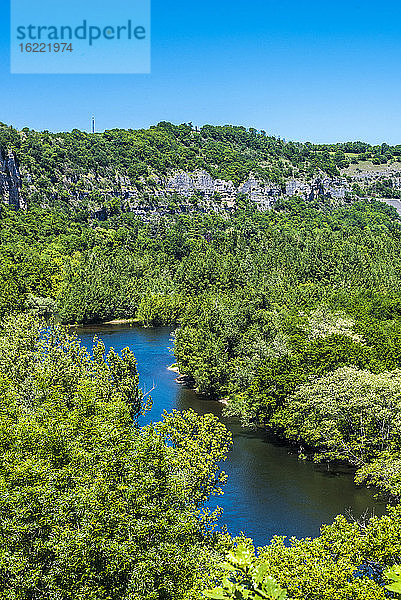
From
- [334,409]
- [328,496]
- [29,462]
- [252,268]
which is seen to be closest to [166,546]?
[29,462]

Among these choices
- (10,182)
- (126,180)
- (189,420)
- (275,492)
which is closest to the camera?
(189,420)

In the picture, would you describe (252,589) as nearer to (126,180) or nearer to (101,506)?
(101,506)

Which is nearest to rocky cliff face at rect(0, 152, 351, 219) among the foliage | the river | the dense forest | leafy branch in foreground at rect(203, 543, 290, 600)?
the dense forest

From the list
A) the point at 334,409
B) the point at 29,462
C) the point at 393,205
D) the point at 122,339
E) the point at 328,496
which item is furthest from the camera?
the point at 393,205

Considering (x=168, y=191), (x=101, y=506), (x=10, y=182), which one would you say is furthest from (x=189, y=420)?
(x=168, y=191)

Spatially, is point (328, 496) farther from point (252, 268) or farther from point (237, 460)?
point (252, 268)

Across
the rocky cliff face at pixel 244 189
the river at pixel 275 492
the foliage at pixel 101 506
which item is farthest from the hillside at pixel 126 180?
the foliage at pixel 101 506
